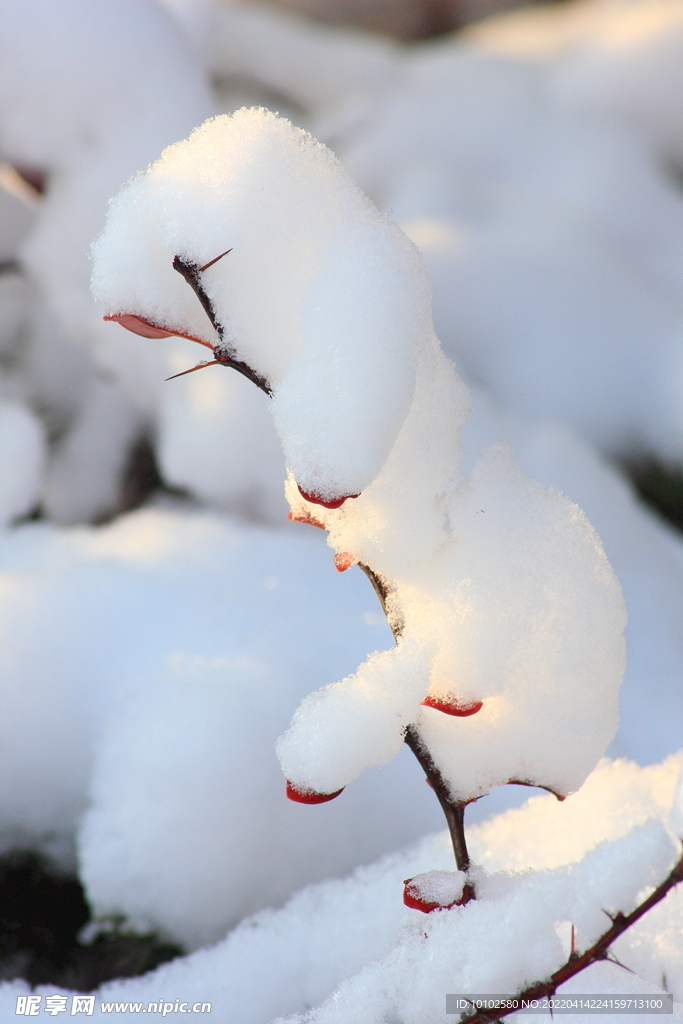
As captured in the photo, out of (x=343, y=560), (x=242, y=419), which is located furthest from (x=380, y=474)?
(x=242, y=419)

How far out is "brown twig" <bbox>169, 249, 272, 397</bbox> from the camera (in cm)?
25

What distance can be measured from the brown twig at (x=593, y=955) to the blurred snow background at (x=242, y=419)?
0.17m

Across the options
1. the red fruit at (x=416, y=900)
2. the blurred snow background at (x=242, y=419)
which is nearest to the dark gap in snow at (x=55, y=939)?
the blurred snow background at (x=242, y=419)

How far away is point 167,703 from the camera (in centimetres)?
52

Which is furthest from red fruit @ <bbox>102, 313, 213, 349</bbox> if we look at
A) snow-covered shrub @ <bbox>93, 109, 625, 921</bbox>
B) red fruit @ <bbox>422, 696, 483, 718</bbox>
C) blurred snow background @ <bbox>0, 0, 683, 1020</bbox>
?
blurred snow background @ <bbox>0, 0, 683, 1020</bbox>

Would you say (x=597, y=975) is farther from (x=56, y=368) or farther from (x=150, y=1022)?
(x=56, y=368)

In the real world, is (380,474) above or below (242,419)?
above

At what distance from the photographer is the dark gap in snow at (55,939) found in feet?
1.45

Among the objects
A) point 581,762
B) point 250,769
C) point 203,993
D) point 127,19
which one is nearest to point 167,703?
point 250,769

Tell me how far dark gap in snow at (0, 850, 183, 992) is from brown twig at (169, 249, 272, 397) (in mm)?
340

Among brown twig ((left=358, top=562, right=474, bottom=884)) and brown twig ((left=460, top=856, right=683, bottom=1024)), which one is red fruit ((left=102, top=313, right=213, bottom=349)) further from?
brown twig ((left=460, top=856, right=683, bottom=1024))

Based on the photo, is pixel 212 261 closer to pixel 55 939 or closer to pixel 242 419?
pixel 55 939

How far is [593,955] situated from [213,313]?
226 millimetres

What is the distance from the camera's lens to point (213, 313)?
0.85 ft
